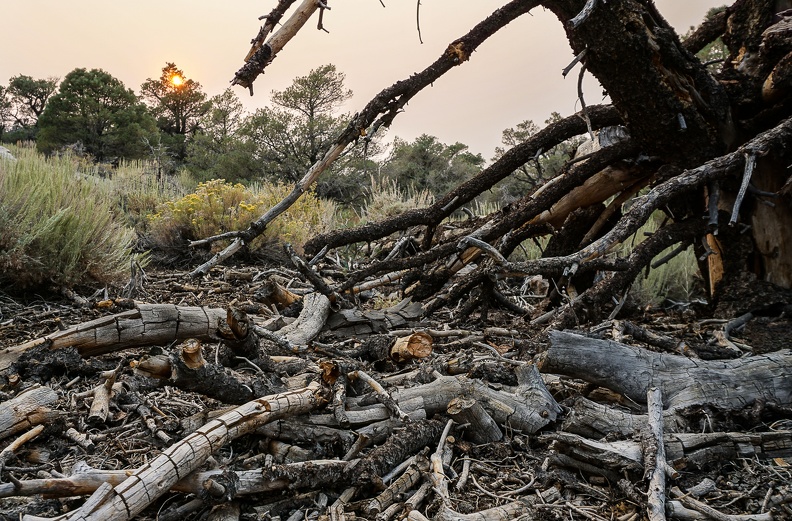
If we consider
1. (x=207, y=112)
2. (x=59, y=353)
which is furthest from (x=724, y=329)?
(x=207, y=112)

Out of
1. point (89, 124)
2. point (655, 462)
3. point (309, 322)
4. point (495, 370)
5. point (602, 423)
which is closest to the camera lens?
point (655, 462)

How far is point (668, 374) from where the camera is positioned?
8.24 ft

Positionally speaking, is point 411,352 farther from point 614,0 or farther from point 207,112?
point 207,112

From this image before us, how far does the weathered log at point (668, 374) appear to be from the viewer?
241 cm

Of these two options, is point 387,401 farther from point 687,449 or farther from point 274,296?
point 274,296

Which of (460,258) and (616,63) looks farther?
(460,258)

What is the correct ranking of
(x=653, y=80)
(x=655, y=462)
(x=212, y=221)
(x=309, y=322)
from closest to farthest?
(x=655, y=462) → (x=653, y=80) → (x=309, y=322) → (x=212, y=221)

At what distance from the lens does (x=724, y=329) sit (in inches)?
139

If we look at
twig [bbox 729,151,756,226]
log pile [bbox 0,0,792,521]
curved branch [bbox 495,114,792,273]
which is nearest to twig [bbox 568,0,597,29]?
log pile [bbox 0,0,792,521]

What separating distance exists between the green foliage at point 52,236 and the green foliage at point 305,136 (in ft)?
44.3

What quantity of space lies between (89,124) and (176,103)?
28.1 ft

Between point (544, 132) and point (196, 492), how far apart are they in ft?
12.0

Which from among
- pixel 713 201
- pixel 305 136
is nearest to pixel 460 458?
pixel 713 201

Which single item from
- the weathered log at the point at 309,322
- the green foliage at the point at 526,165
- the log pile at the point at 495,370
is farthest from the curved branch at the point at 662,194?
the green foliage at the point at 526,165
